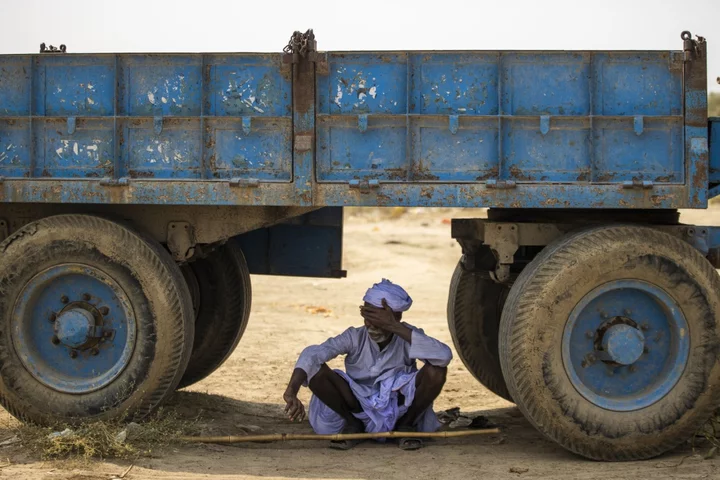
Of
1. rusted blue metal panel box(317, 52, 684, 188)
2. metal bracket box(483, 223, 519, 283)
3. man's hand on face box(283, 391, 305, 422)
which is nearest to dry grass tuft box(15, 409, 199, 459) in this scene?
man's hand on face box(283, 391, 305, 422)

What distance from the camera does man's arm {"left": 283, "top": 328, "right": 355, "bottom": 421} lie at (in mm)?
5648

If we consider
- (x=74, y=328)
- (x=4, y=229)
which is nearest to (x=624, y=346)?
(x=74, y=328)

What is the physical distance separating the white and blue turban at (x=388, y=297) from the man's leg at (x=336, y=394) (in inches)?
20.3

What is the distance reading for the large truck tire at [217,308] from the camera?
722 centimetres

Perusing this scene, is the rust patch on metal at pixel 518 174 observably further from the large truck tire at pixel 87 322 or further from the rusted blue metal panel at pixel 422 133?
the large truck tire at pixel 87 322

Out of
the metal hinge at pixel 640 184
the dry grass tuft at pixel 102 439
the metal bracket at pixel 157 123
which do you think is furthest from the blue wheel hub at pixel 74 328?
the metal hinge at pixel 640 184

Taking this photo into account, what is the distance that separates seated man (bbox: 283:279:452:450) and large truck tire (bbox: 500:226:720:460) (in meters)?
→ 0.55

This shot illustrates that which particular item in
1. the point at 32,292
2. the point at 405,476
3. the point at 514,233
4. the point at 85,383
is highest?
the point at 514,233

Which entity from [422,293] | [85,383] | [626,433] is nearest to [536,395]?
[626,433]

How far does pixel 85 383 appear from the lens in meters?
5.88

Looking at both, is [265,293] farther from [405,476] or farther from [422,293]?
[405,476]

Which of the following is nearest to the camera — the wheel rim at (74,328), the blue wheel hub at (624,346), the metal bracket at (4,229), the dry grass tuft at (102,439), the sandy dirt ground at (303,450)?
the sandy dirt ground at (303,450)

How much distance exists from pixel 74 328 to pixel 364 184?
1.98 meters

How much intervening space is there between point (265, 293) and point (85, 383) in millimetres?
9291
